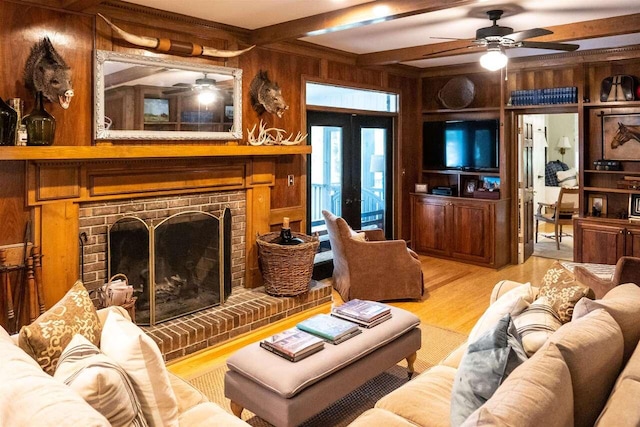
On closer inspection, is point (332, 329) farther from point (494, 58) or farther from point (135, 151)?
point (494, 58)

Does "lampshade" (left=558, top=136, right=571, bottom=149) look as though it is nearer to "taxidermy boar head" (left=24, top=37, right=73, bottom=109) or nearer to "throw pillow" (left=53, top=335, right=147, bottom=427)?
"taxidermy boar head" (left=24, top=37, right=73, bottom=109)

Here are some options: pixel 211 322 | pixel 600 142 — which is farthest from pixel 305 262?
pixel 600 142

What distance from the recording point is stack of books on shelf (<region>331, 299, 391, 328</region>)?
302 cm

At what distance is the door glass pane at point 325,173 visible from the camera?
569 cm

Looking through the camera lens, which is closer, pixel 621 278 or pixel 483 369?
pixel 483 369

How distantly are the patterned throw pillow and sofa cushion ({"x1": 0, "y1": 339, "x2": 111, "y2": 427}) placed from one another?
199 cm

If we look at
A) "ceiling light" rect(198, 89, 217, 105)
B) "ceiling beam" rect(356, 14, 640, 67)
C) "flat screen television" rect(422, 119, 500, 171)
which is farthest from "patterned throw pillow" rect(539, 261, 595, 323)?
"flat screen television" rect(422, 119, 500, 171)

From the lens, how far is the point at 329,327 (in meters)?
2.89

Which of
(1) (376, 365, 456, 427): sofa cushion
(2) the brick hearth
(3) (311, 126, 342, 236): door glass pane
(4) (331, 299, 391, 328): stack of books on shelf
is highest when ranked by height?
(3) (311, 126, 342, 236): door glass pane

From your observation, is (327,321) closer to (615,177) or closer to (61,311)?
(61,311)

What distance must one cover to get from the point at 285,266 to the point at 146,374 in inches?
103

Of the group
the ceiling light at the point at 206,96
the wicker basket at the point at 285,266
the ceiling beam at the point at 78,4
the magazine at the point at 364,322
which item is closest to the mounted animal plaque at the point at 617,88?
the wicker basket at the point at 285,266

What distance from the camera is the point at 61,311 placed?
2.10 m

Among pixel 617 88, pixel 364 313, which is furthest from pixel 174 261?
pixel 617 88
